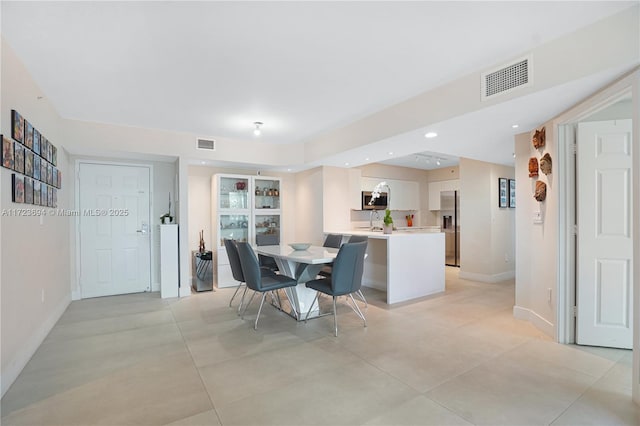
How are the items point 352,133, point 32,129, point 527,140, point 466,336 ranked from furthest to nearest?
point 352,133 → point 527,140 → point 466,336 → point 32,129

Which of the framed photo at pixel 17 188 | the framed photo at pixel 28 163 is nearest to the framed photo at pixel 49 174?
the framed photo at pixel 28 163

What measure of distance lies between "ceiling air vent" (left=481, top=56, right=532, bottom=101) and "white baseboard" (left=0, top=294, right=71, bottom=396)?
428 cm

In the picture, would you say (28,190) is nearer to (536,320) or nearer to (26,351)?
(26,351)

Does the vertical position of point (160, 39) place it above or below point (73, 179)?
above

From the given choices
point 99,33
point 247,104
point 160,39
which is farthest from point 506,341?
point 99,33

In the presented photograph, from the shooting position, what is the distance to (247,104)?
364 cm

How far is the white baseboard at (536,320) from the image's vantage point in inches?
124

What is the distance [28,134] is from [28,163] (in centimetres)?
25

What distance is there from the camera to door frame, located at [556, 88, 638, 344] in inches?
117

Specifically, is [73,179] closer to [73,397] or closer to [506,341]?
[73,397]

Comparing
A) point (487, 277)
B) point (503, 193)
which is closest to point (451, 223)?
point (503, 193)

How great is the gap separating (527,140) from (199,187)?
16.2ft

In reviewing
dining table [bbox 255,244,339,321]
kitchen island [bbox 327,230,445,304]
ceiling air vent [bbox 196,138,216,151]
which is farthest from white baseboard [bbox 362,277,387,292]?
ceiling air vent [bbox 196,138,216,151]

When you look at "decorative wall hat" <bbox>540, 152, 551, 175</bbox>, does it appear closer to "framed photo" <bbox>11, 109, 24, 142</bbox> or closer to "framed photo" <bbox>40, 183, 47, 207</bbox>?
"framed photo" <bbox>11, 109, 24, 142</bbox>
